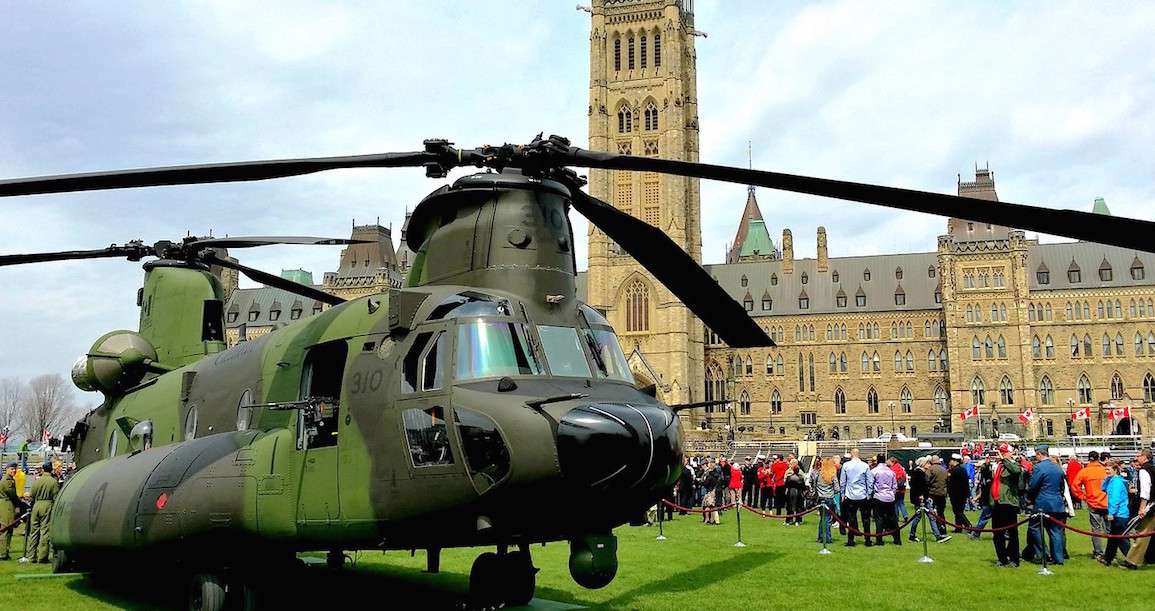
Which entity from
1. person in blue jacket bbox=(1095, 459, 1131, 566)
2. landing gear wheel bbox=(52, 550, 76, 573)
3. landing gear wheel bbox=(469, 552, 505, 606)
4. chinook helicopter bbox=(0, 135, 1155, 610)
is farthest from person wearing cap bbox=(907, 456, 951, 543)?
landing gear wheel bbox=(52, 550, 76, 573)

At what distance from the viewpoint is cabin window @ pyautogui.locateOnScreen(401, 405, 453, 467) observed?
7.32 meters

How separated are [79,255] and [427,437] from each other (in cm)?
773

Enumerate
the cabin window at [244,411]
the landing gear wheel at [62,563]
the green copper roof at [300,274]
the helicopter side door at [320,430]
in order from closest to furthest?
the helicopter side door at [320,430], the cabin window at [244,411], the landing gear wheel at [62,563], the green copper roof at [300,274]

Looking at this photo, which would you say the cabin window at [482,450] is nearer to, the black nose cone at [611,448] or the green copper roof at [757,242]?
the black nose cone at [611,448]

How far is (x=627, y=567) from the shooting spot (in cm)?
1442

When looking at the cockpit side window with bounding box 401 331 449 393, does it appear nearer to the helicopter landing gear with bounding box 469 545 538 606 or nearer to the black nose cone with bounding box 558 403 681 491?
the black nose cone with bounding box 558 403 681 491

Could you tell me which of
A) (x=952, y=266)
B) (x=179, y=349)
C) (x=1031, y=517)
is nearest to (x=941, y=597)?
(x=1031, y=517)

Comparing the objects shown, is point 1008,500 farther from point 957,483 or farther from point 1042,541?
point 957,483

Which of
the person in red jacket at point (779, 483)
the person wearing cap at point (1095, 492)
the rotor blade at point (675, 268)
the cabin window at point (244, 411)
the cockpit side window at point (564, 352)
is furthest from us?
the person in red jacket at point (779, 483)

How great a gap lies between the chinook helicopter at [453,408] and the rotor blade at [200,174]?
0.05 feet

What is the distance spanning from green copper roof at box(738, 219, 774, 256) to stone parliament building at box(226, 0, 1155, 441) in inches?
845

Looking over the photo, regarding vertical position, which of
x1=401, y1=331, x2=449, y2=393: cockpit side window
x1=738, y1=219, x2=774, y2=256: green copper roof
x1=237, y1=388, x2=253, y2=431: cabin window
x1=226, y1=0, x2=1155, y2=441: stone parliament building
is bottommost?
x1=237, y1=388, x2=253, y2=431: cabin window

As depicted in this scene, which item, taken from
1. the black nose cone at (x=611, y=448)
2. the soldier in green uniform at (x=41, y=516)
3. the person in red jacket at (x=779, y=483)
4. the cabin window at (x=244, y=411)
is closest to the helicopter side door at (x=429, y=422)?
the black nose cone at (x=611, y=448)

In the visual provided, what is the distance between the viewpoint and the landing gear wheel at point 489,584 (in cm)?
879
